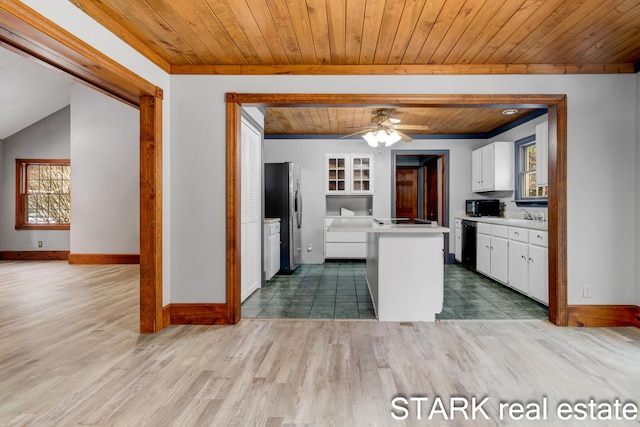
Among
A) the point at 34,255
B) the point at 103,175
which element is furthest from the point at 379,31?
the point at 34,255

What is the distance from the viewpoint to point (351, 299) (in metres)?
3.94

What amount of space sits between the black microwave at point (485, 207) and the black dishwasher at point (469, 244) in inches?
13.2

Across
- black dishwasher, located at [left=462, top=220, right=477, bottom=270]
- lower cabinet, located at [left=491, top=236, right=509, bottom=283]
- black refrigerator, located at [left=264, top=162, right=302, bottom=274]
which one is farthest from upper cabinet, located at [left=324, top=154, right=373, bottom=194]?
lower cabinet, located at [left=491, top=236, right=509, bottom=283]

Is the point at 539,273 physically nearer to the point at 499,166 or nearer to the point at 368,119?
the point at 499,166

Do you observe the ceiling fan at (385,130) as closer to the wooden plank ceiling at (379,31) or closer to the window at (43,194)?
the wooden plank ceiling at (379,31)

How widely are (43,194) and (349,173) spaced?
6.02 m

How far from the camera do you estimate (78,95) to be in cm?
632

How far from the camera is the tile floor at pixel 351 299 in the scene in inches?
135

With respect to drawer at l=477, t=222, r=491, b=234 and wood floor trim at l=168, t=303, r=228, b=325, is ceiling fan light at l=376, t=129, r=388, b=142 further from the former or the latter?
wood floor trim at l=168, t=303, r=228, b=325

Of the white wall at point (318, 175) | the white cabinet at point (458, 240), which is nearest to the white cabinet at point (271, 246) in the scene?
the white wall at point (318, 175)

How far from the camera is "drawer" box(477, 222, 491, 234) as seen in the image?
16.2 ft

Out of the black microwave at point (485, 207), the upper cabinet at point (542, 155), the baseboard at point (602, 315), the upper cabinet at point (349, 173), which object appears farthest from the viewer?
the upper cabinet at point (349, 173)

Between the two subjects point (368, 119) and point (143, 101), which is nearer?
point (143, 101)

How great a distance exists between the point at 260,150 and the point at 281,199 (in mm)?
964
